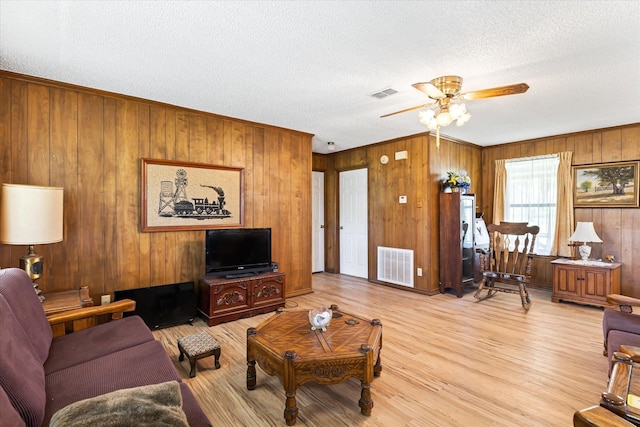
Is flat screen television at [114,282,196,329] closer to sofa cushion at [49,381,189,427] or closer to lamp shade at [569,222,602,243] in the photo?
sofa cushion at [49,381,189,427]

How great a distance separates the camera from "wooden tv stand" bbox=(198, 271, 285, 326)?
3502 mm

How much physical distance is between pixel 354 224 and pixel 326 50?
4.10 m

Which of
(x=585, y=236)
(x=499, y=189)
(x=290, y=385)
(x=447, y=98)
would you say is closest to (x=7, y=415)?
(x=290, y=385)

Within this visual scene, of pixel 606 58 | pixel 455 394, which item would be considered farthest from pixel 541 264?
pixel 455 394

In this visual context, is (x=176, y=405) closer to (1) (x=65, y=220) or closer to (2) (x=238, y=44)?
(2) (x=238, y=44)

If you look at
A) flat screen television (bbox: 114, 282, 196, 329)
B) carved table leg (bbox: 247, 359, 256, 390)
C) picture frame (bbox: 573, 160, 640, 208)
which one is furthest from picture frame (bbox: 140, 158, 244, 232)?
picture frame (bbox: 573, 160, 640, 208)

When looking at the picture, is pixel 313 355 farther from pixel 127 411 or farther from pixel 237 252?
pixel 237 252

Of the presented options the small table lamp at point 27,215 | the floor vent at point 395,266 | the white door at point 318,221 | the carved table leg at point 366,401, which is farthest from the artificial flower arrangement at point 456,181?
the small table lamp at point 27,215

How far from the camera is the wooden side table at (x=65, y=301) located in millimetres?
2418

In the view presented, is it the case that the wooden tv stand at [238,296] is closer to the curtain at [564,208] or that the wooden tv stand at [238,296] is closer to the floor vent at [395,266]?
the floor vent at [395,266]

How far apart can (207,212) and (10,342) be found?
8.42ft

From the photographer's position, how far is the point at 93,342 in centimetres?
201

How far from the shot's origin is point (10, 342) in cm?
136

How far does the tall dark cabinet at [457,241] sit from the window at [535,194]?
43.9 inches
